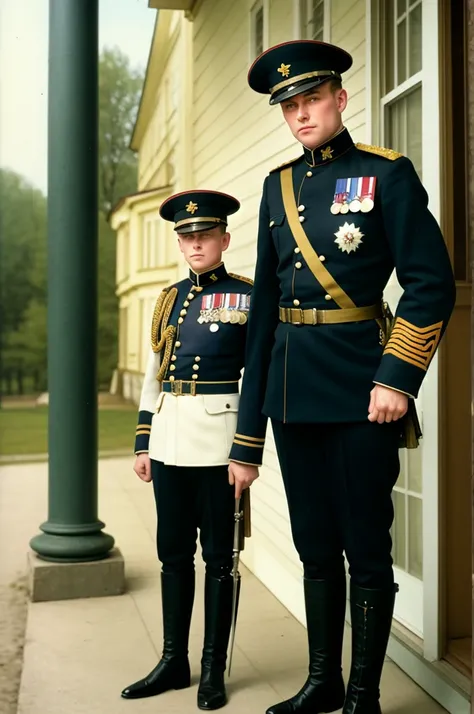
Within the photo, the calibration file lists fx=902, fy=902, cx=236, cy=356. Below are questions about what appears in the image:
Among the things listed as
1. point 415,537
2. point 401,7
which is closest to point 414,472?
point 415,537

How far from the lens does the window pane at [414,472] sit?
3145mm

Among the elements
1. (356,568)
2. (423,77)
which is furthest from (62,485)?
(423,77)

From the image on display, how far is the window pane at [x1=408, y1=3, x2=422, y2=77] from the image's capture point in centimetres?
306

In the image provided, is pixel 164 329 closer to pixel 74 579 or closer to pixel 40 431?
pixel 74 579

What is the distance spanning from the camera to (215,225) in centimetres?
275

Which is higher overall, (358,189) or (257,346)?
(358,189)

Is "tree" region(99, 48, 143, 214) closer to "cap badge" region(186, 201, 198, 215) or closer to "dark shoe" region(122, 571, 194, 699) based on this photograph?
"cap badge" region(186, 201, 198, 215)

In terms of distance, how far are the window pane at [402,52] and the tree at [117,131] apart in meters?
13.6

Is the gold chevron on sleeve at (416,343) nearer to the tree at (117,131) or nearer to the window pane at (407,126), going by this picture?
the window pane at (407,126)

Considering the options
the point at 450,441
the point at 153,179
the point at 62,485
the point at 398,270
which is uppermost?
the point at 153,179

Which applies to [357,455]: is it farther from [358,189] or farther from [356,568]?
[358,189]

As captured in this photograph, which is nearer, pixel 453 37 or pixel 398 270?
pixel 398 270

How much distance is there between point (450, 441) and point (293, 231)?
0.96 meters

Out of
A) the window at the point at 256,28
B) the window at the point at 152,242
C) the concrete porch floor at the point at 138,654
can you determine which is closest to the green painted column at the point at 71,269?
the concrete porch floor at the point at 138,654
